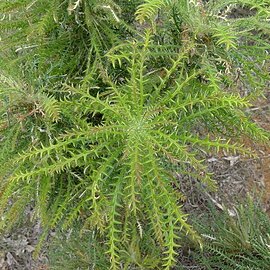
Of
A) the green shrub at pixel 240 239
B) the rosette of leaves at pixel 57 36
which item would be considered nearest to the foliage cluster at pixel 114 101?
the rosette of leaves at pixel 57 36

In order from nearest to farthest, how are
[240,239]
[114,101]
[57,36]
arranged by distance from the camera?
[114,101] < [57,36] < [240,239]

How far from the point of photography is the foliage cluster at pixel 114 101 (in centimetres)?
174

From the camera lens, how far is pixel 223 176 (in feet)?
10.4

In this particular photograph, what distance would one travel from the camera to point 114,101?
5.90 ft

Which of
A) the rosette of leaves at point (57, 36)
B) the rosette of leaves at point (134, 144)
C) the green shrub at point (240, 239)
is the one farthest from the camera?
the green shrub at point (240, 239)

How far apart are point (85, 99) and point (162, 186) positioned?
18.3 inches

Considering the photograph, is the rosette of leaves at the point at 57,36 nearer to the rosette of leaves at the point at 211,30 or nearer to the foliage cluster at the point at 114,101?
the foliage cluster at the point at 114,101

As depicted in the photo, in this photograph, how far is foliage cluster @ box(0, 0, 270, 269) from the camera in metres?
1.74

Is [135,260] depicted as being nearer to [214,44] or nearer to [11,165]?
[11,165]

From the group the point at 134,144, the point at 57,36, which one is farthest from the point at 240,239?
the point at 57,36

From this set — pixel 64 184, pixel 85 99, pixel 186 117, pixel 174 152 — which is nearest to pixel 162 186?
pixel 174 152

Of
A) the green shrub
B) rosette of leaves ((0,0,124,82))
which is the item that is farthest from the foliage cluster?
the green shrub

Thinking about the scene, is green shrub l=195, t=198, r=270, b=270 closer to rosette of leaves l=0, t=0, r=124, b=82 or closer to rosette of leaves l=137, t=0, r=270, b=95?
rosette of leaves l=137, t=0, r=270, b=95

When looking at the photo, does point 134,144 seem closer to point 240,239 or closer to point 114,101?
point 114,101
